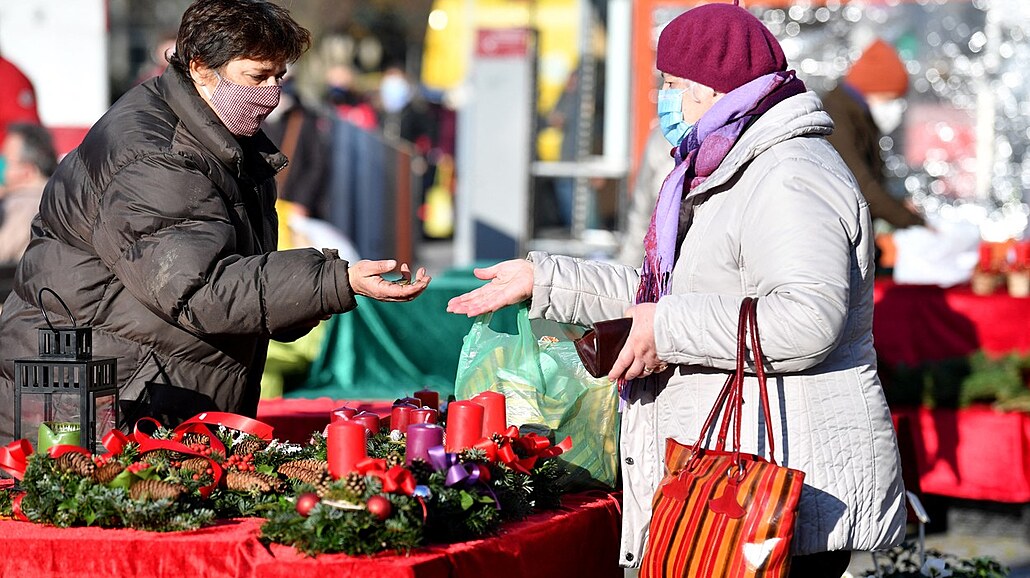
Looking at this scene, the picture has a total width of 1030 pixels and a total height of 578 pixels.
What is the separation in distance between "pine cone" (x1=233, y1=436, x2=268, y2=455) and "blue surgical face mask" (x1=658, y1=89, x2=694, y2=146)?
1100 mm

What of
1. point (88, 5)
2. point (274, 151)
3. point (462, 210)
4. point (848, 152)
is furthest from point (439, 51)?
point (274, 151)

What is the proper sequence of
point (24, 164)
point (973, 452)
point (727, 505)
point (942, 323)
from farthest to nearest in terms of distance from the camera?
1. point (24, 164)
2. point (942, 323)
3. point (973, 452)
4. point (727, 505)

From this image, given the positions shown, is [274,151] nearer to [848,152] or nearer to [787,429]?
[787,429]

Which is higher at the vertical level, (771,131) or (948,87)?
(948,87)

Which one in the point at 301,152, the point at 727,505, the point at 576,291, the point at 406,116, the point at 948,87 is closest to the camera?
the point at 727,505

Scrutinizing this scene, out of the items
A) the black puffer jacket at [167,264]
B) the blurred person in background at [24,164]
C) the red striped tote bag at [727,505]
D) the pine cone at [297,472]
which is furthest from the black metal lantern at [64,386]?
the blurred person in background at [24,164]

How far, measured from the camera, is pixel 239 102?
2.81 m

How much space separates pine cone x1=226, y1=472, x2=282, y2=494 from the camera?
2.47 m

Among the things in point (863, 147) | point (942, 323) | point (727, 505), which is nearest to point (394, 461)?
point (727, 505)

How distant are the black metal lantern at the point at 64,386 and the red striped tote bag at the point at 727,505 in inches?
44.8

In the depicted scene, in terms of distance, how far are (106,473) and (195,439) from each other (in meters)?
0.35

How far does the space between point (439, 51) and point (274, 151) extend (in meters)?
15.3

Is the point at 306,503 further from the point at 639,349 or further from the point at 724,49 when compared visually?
the point at 724,49

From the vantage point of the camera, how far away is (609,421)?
2994mm
